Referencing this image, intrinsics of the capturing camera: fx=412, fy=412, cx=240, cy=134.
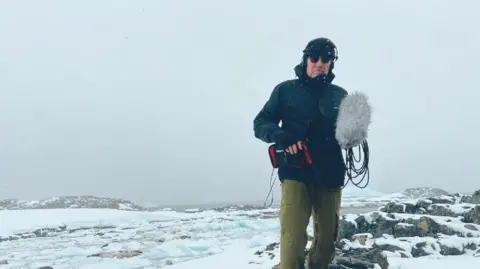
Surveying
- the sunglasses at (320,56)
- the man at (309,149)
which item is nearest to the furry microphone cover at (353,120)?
the man at (309,149)

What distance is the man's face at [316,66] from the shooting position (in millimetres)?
3287

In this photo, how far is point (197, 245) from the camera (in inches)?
454

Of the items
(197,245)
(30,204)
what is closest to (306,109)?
(197,245)

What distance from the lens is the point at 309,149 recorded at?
315 centimetres

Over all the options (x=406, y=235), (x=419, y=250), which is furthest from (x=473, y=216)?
(x=419, y=250)

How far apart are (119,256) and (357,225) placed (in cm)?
554

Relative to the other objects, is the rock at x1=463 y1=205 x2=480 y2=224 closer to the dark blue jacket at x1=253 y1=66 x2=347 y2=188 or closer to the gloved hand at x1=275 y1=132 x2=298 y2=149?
the dark blue jacket at x1=253 y1=66 x2=347 y2=188

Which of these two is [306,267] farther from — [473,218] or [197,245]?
[197,245]

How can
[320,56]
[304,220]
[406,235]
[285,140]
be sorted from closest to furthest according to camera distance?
[285,140] < [304,220] < [320,56] < [406,235]

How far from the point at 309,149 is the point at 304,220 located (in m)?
0.54

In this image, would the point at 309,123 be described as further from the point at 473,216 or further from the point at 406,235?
the point at 473,216

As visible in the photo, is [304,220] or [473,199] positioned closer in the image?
[304,220]

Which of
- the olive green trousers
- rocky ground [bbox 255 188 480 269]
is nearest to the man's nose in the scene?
the olive green trousers

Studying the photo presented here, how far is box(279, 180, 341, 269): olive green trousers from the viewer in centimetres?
308
